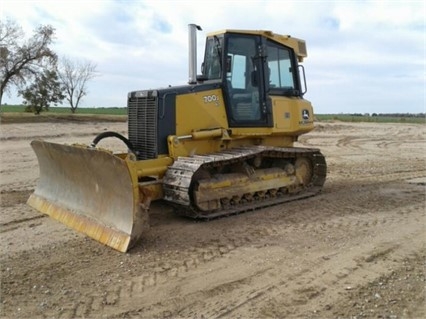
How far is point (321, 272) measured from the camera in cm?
494

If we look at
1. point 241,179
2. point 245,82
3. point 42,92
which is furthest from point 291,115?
point 42,92

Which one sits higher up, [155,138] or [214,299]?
[155,138]

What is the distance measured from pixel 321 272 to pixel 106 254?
2.39 metres

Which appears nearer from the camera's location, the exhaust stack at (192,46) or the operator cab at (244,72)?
the exhaust stack at (192,46)

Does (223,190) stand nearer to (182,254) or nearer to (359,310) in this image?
(182,254)

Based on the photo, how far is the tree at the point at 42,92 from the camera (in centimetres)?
3559

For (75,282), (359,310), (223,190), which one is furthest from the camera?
(223,190)

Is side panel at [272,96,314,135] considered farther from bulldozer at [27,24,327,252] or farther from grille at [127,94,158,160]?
grille at [127,94,158,160]

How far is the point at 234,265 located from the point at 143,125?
123 inches

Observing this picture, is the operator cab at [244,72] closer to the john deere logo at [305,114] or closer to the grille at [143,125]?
the john deere logo at [305,114]

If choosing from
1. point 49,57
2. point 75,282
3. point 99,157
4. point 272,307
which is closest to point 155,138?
point 99,157

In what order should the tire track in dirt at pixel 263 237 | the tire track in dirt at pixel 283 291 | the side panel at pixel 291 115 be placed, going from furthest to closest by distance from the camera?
the side panel at pixel 291 115 → the tire track in dirt at pixel 263 237 → the tire track in dirt at pixel 283 291

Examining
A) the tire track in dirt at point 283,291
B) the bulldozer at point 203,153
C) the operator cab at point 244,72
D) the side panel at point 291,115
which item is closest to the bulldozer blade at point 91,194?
the bulldozer at point 203,153

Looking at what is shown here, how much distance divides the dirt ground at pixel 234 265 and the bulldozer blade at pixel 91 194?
0.19 meters
